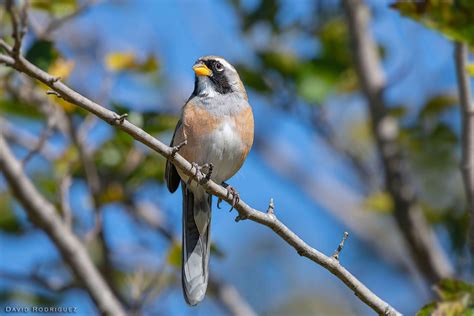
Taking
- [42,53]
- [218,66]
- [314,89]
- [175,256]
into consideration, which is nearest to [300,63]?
[314,89]

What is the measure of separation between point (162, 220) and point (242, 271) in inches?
111

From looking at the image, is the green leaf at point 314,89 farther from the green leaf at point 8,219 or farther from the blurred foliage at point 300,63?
the green leaf at point 8,219

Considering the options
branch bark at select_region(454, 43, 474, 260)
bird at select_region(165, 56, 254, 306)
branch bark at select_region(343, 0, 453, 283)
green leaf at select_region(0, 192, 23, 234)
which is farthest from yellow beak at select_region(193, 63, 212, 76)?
green leaf at select_region(0, 192, 23, 234)

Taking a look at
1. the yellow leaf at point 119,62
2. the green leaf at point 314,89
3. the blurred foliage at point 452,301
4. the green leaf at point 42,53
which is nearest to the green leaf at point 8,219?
the yellow leaf at point 119,62

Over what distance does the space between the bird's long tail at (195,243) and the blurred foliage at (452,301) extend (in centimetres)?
156

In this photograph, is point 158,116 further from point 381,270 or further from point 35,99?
point 381,270

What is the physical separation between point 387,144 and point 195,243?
6.81ft

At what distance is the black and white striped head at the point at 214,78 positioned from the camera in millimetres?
5664

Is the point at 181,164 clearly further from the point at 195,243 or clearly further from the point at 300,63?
the point at 300,63

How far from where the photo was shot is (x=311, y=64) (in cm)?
696

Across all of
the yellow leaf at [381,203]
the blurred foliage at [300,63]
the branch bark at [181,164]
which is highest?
the blurred foliage at [300,63]

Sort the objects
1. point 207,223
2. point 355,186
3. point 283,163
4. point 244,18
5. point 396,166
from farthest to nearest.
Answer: point 355,186, point 283,163, point 244,18, point 396,166, point 207,223

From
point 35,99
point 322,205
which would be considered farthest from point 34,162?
point 322,205

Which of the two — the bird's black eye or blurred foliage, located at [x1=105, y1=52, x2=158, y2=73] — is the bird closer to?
the bird's black eye
